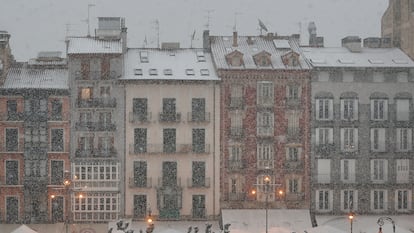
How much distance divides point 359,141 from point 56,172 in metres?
25.3

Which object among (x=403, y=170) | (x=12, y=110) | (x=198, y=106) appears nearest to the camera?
(x=12, y=110)

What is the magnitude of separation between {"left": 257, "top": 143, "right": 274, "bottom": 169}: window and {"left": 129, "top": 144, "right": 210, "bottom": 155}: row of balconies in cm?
434

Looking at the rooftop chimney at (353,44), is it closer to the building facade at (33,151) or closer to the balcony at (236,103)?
the balcony at (236,103)

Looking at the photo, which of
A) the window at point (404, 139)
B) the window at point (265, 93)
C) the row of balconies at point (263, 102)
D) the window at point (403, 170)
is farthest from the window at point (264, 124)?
the window at point (403, 170)

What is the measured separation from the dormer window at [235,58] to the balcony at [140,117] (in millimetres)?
8088

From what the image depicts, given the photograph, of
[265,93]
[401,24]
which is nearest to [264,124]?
[265,93]

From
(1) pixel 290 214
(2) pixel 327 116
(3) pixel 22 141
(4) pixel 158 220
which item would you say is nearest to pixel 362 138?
(2) pixel 327 116

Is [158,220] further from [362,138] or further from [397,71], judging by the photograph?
[397,71]

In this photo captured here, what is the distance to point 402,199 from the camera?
241 ft

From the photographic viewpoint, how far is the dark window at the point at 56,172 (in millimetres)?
71062

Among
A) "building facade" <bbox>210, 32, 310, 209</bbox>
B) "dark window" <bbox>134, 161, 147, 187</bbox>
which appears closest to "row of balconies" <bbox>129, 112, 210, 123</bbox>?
"building facade" <bbox>210, 32, 310, 209</bbox>

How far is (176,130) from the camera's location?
235 feet

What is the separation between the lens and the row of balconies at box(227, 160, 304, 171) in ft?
237

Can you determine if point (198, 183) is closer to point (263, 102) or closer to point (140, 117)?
point (140, 117)
